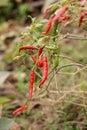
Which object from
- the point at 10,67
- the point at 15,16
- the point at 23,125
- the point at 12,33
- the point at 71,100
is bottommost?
the point at 23,125

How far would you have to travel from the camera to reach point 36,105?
2.51 metres

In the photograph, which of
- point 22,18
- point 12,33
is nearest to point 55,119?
point 12,33

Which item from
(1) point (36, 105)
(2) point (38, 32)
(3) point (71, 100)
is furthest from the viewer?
(1) point (36, 105)

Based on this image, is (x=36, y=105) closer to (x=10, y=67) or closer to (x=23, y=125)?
(x=23, y=125)

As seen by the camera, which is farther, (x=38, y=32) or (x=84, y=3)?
(x=38, y=32)

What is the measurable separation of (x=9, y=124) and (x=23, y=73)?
43.9 inches

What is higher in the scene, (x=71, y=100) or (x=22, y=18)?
(x=22, y=18)

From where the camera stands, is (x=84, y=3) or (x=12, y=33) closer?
(x=84, y=3)

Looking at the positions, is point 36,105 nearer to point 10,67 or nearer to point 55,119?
point 55,119

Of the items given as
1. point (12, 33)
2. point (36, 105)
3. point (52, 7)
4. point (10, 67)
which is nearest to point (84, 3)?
point (52, 7)

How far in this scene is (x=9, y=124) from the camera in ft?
6.45

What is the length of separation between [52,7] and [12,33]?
2438 mm

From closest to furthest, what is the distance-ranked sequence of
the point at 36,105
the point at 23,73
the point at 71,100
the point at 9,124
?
the point at 9,124 → the point at 71,100 → the point at 36,105 → the point at 23,73

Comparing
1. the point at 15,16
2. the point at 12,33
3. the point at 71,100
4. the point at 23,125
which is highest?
the point at 15,16
